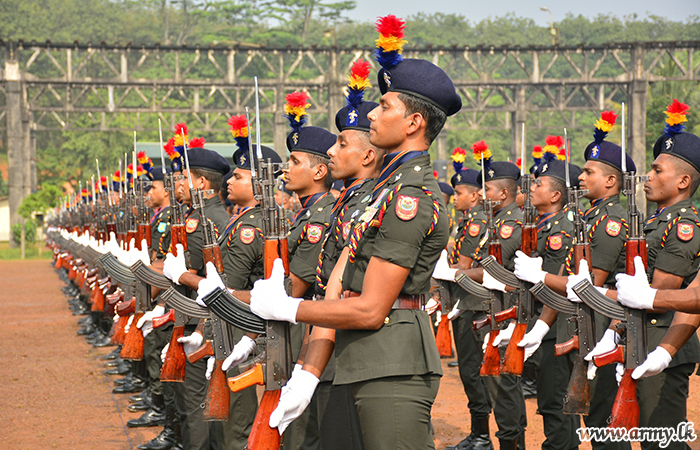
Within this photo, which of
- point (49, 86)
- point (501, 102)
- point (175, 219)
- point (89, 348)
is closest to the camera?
point (175, 219)

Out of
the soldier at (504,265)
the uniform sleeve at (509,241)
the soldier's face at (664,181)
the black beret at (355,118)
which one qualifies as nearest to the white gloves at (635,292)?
the soldier's face at (664,181)

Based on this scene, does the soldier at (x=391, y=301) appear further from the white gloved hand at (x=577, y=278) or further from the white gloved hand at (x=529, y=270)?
the white gloved hand at (x=529, y=270)

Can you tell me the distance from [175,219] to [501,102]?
47.6 m

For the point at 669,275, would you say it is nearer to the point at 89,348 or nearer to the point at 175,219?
the point at 175,219

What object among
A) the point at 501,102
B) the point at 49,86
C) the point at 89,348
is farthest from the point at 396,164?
the point at 501,102

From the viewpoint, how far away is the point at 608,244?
4.90 m

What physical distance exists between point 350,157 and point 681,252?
1.81 m

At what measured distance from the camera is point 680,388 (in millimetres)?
4184

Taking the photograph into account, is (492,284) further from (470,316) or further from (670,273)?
(670,273)

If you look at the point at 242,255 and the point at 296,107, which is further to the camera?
the point at 242,255

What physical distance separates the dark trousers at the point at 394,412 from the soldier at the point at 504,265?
301cm

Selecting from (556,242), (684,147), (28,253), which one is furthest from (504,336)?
(28,253)

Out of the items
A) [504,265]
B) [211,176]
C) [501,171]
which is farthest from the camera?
[501,171]

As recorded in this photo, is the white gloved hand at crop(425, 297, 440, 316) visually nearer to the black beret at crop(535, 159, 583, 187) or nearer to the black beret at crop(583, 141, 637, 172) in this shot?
the black beret at crop(535, 159, 583, 187)
